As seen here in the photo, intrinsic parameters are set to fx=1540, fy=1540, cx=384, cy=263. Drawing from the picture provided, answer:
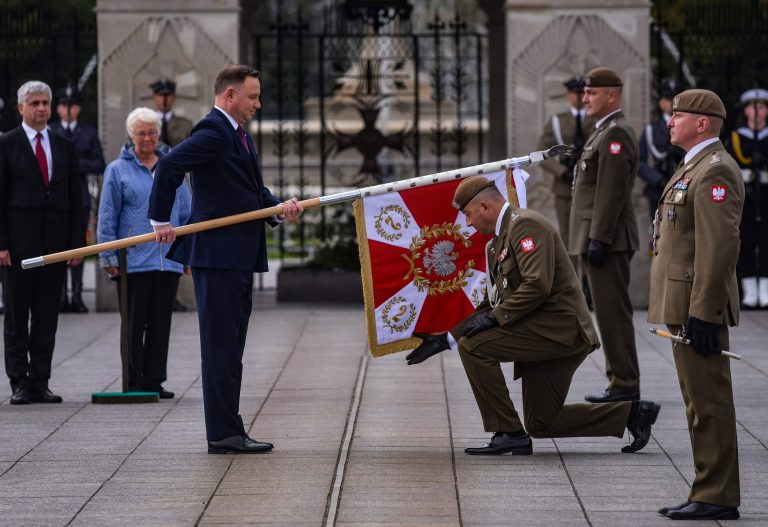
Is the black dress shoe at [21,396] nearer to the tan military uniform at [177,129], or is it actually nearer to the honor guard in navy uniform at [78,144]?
the honor guard in navy uniform at [78,144]

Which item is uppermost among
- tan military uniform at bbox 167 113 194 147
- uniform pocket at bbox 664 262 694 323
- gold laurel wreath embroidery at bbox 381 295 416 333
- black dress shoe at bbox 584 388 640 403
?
tan military uniform at bbox 167 113 194 147

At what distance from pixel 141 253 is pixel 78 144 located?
16.6 ft

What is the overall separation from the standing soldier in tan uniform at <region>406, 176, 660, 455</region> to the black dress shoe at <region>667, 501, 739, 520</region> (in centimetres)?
141

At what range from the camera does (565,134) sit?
1392 cm

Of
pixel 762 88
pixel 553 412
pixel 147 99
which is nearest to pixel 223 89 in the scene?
pixel 553 412

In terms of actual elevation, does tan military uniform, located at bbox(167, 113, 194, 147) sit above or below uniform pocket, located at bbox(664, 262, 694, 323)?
above

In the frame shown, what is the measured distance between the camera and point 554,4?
14.9 meters

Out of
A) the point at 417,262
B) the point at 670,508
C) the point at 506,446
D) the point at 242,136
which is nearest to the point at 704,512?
the point at 670,508

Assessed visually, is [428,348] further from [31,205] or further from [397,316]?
[31,205]

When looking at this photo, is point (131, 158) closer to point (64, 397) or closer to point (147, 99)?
point (64, 397)

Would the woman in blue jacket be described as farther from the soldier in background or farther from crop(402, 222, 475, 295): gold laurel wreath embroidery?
the soldier in background

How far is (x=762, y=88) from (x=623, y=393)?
23.3ft

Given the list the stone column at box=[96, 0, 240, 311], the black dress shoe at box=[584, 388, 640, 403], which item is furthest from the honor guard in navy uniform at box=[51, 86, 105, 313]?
the black dress shoe at box=[584, 388, 640, 403]

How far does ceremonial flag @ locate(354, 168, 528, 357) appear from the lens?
806cm
